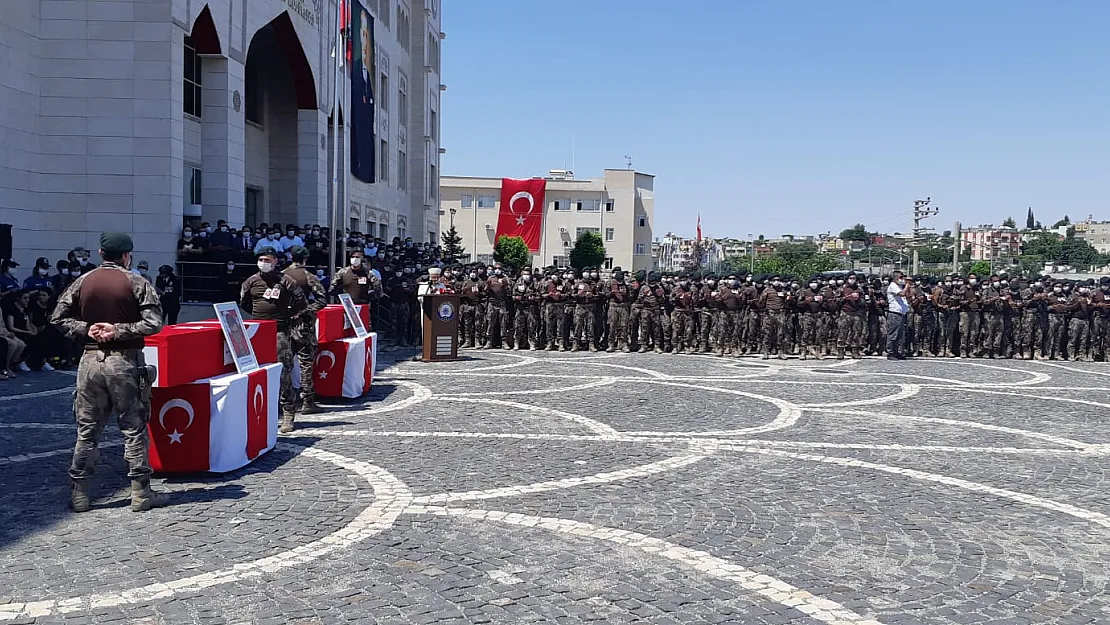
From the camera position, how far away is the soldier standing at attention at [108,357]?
7.19 m

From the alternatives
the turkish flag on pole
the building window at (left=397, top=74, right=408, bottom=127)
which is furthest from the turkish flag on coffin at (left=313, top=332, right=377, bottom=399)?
the turkish flag on pole

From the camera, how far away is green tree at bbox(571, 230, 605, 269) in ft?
277

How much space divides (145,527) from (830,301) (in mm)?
17647

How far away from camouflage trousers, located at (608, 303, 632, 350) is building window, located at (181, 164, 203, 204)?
11487mm

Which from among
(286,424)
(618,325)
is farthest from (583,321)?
(286,424)

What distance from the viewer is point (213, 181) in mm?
26391

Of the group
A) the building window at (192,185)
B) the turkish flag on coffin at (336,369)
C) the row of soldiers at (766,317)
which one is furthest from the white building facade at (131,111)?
the turkish flag on coffin at (336,369)

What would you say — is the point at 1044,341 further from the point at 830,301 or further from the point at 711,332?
the point at 711,332

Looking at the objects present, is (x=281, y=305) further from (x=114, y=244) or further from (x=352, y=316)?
(x=114, y=244)

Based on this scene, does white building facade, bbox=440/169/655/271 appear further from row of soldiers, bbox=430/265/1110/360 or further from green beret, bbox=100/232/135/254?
green beret, bbox=100/232/135/254

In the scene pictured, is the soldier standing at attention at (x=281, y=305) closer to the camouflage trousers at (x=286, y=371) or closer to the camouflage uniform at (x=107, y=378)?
the camouflage trousers at (x=286, y=371)

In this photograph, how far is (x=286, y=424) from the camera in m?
10.8

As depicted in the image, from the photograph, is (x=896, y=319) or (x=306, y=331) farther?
(x=896, y=319)

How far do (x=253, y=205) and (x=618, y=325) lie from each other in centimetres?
1704
